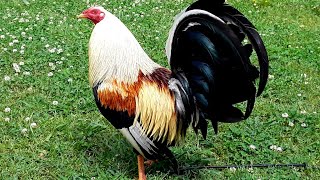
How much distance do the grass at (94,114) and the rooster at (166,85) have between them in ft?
2.08

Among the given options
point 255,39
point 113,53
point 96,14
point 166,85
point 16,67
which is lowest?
point 16,67

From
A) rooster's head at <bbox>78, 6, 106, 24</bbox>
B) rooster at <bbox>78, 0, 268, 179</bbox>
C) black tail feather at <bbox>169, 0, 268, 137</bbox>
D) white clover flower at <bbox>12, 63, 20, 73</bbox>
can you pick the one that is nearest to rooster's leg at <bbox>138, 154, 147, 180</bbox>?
rooster at <bbox>78, 0, 268, 179</bbox>

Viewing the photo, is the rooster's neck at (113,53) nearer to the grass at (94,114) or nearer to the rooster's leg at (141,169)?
the rooster's leg at (141,169)

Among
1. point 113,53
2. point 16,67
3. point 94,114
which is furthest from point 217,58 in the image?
point 16,67

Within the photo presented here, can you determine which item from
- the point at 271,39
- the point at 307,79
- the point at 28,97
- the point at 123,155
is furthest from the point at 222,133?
the point at 271,39

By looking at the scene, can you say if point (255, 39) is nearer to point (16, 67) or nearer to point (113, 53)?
point (113, 53)

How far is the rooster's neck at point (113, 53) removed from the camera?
12.2ft

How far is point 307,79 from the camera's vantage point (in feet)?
19.6

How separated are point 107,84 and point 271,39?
13.7 ft

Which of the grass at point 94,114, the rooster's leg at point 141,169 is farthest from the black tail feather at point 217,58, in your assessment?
the grass at point 94,114

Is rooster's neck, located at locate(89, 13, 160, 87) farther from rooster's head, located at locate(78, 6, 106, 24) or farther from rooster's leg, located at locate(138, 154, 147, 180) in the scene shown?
rooster's leg, located at locate(138, 154, 147, 180)

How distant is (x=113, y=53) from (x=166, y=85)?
48 centimetres

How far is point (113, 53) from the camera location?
12.2ft

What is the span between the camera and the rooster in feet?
11.3
